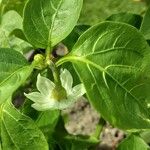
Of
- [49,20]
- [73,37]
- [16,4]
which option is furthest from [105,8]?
[49,20]

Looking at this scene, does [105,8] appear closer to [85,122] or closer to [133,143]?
[133,143]

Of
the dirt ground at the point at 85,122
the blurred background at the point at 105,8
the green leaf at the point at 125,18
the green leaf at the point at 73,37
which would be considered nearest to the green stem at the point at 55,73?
the green leaf at the point at 73,37

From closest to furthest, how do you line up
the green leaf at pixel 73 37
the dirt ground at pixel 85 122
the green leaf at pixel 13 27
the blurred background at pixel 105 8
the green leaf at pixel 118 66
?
the green leaf at pixel 118 66
the green leaf at pixel 73 37
the green leaf at pixel 13 27
the blurred background at pixel 105 8
the dirt ground at pixel 85 122

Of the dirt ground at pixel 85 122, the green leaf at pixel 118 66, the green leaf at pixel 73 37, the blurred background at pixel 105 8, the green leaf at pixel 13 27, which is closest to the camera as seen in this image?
the green leaf at pixel 118 66

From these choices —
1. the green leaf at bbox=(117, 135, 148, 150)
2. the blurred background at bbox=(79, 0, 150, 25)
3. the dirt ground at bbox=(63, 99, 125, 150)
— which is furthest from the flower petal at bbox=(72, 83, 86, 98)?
the dirt ground at bbox=(63, 99, 125, 150)

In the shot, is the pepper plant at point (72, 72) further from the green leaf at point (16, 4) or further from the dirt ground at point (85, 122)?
the dirt ground at point (85, 122)

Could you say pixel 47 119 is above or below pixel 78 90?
below

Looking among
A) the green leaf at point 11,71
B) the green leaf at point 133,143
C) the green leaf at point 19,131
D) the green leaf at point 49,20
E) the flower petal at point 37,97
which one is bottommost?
the green leaf at point 133,143
